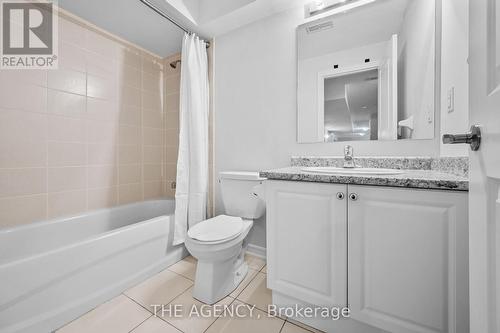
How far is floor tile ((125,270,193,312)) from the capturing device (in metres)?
1.28

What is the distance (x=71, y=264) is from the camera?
1.11m

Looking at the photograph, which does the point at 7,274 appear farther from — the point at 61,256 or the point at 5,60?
the point at 5,60

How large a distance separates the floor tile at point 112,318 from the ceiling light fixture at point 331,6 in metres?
2.39

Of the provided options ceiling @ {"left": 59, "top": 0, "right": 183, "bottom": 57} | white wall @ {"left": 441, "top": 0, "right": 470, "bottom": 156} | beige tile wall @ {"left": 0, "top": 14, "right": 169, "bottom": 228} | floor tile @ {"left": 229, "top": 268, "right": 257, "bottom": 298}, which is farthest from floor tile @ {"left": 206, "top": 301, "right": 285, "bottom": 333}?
ceiling @ {"left": 59, "top": 0, "right": 183, "bottom": 57}

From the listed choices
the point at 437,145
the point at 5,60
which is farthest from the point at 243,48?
the point at 5,60

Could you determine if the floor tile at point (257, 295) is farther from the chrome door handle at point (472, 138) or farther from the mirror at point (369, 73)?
the chrome door handle at point (472, 138)

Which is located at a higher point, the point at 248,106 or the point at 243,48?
the point at 243,48

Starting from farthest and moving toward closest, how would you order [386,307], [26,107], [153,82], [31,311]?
[153,82] < [26,107] < [31,311] < [386,307]

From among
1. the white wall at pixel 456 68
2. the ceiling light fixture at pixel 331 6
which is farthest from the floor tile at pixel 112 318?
the ceiling light fixture at pixel 331 6

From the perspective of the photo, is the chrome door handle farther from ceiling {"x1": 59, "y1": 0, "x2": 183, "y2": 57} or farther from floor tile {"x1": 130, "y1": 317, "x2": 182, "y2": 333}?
ceiling {"x1": 59, "y1": 0, "x2": 183, "y2": 57}

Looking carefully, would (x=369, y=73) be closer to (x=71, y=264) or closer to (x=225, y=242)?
(x=225, y=242)

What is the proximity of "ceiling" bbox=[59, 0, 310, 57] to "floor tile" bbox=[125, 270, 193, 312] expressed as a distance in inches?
85.2

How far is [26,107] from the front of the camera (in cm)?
147

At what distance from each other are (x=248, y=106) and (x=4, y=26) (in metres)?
1.88
